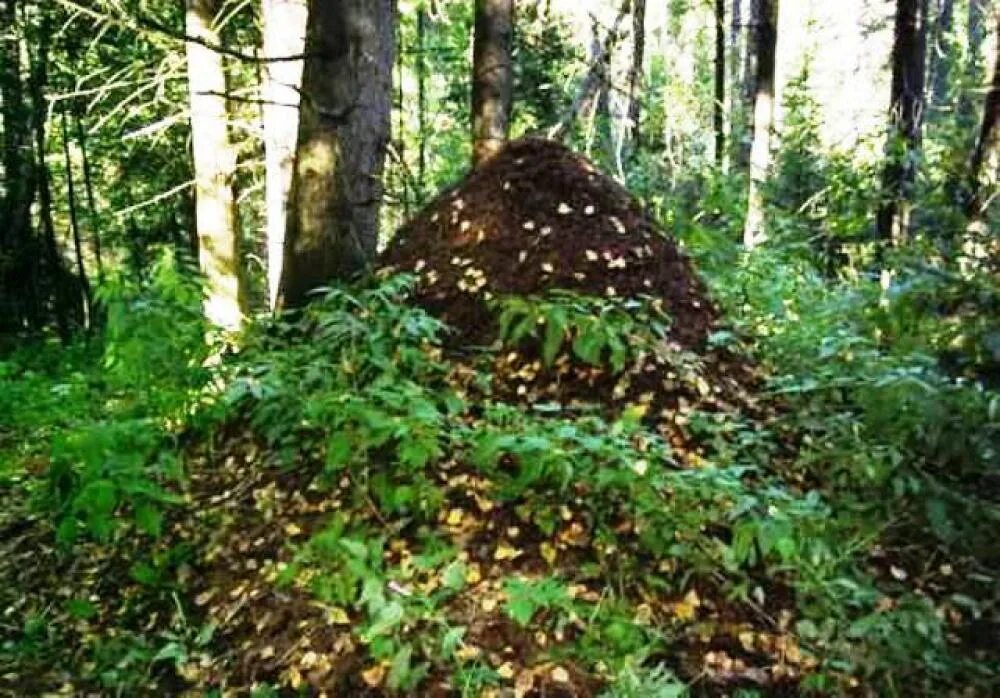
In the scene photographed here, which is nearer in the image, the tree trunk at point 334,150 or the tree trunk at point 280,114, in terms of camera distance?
the tree trunk at point 334,150

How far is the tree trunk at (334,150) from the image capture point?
519 cm

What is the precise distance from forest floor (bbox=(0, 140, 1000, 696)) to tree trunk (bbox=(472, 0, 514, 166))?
3.28 metres

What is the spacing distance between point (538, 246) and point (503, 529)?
1.85 m

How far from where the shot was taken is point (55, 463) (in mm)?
3650

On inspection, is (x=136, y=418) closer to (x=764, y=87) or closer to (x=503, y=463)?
(x=503, y=463)

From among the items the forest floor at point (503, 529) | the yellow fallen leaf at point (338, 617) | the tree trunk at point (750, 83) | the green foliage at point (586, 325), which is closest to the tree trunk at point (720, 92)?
the tree trunk at point (750, 83)

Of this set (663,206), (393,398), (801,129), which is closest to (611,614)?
(393,398)

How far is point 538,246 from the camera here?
4.96 m

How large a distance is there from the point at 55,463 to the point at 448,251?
96.7 inches

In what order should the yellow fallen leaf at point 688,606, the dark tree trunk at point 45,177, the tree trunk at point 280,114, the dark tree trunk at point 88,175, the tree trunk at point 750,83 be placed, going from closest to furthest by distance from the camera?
the yellow fallen leaf at point 688,606 < the tree trunk at point 280,114 < the tree trunk at point 750,83 < the dark tree trunk at point 45,177 < the dark tree trunk at point 88,175

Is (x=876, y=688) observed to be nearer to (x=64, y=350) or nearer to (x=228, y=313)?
(x=228, y=313)

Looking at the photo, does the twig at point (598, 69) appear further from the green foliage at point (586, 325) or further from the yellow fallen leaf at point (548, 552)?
the yellow fallen leaf at point (548, 552)

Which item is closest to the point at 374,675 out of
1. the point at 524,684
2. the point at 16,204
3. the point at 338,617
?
the point at 338,617

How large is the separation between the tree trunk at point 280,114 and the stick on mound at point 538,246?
5.22 feet
